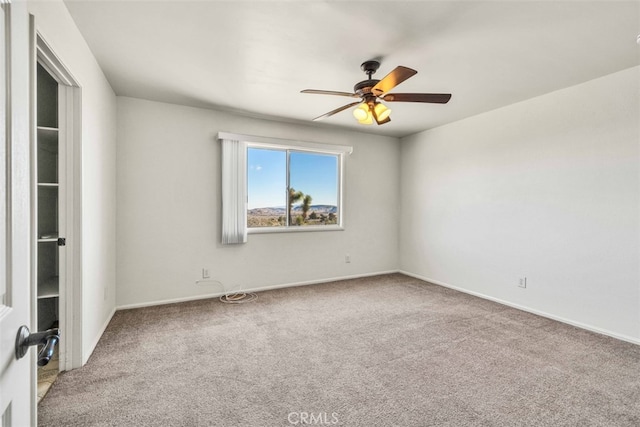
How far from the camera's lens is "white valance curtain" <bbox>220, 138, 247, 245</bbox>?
3.87m

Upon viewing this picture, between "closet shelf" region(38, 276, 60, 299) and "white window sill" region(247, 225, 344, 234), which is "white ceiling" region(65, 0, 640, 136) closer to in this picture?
"white window sill" region(247, 225, 344, 234)

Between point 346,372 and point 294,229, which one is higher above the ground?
point 294,229

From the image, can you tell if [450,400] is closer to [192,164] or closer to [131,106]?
[192,164]

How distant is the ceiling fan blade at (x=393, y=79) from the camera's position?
2021 mm

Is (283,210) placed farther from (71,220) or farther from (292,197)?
(71,220)

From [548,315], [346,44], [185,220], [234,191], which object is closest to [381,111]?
[346,44]

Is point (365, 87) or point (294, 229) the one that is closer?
point (365, 87)

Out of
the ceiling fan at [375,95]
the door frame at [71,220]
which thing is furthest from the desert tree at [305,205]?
the door frame at [71,220]

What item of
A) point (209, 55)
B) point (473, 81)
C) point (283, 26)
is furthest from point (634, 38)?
point (209, 55)

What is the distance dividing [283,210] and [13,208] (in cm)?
384

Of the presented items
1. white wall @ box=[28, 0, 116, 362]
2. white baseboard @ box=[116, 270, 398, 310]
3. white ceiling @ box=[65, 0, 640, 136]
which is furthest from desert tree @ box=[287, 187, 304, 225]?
white wall @ box=[28, 0, 116, 362]

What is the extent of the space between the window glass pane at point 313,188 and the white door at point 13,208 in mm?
3809

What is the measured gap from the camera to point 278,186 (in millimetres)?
4457

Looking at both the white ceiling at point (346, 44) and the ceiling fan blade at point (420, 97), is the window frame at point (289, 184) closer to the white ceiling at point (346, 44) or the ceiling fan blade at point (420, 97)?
the white ceiling at point (346, 44)
